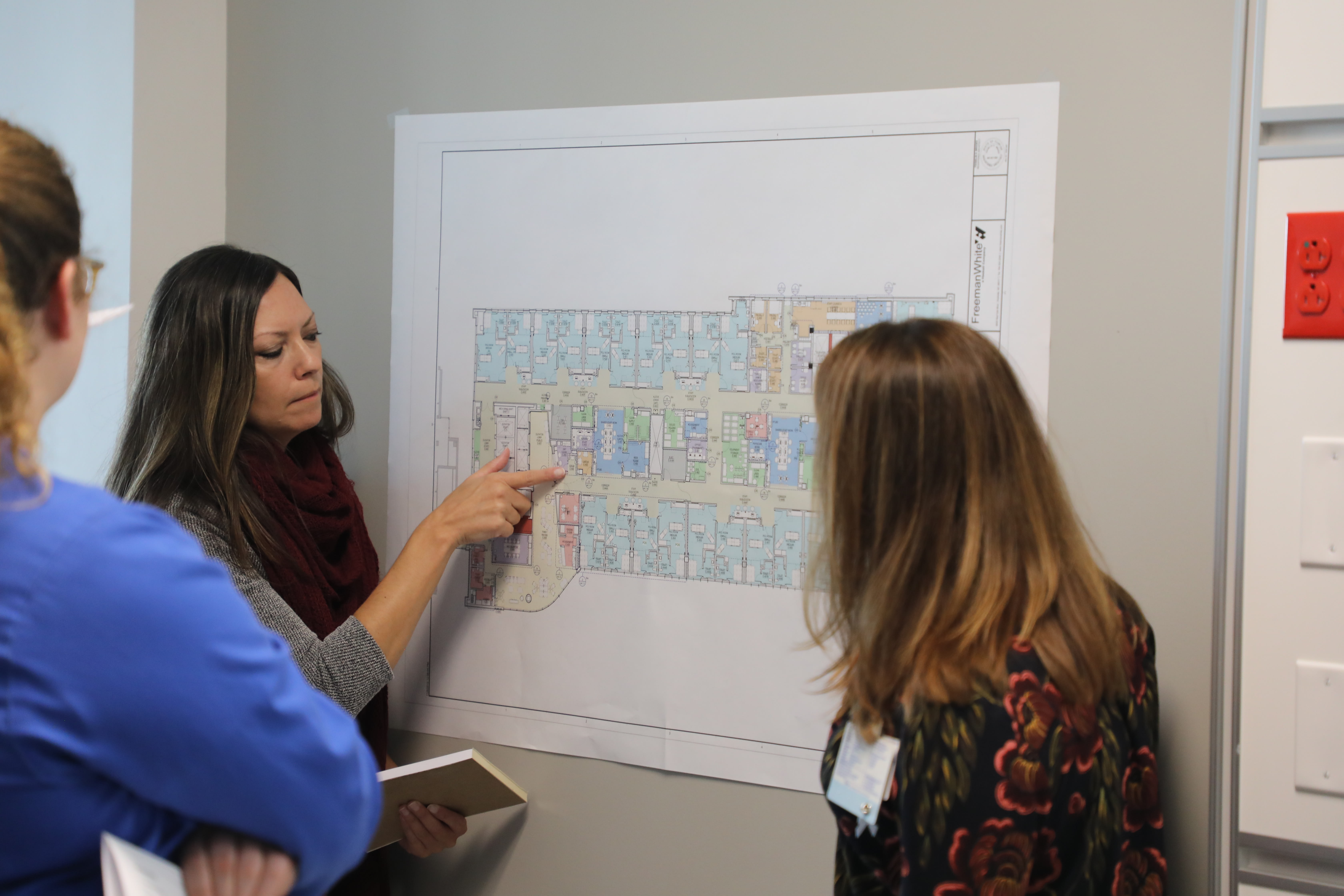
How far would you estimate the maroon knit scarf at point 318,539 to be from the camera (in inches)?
46.8

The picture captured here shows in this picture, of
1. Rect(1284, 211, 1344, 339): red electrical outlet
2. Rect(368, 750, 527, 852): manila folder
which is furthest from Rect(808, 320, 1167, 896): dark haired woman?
Rect(368, 750, 527, 852): manila folder

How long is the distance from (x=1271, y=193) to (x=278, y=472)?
1.24 m

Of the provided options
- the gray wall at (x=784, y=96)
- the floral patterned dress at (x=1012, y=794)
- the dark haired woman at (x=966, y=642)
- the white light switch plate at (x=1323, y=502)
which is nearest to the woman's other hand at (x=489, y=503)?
the gray wall at (x=784, y=96)

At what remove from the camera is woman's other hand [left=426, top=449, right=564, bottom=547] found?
1.32 metres

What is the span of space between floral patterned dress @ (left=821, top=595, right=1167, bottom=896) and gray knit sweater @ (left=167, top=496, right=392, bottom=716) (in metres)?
0.69

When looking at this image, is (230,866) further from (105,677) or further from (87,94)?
(87,94)

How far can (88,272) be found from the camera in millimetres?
612

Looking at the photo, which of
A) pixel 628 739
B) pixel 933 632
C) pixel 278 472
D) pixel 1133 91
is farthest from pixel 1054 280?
pixel 278 472

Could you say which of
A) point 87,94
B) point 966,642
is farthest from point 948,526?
point 87,94

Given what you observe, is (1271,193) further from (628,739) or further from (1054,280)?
(628,739)

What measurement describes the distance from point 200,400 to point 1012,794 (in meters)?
1.05

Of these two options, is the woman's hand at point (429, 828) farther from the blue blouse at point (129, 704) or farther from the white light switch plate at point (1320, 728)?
the white light switch plate at point (1320, 728)

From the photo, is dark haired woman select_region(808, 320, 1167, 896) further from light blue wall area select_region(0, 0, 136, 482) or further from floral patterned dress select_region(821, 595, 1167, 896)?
light blue wall area select_region(0, 0, 136, 482)

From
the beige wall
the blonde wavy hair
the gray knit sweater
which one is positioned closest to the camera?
the blonde wavy hair
